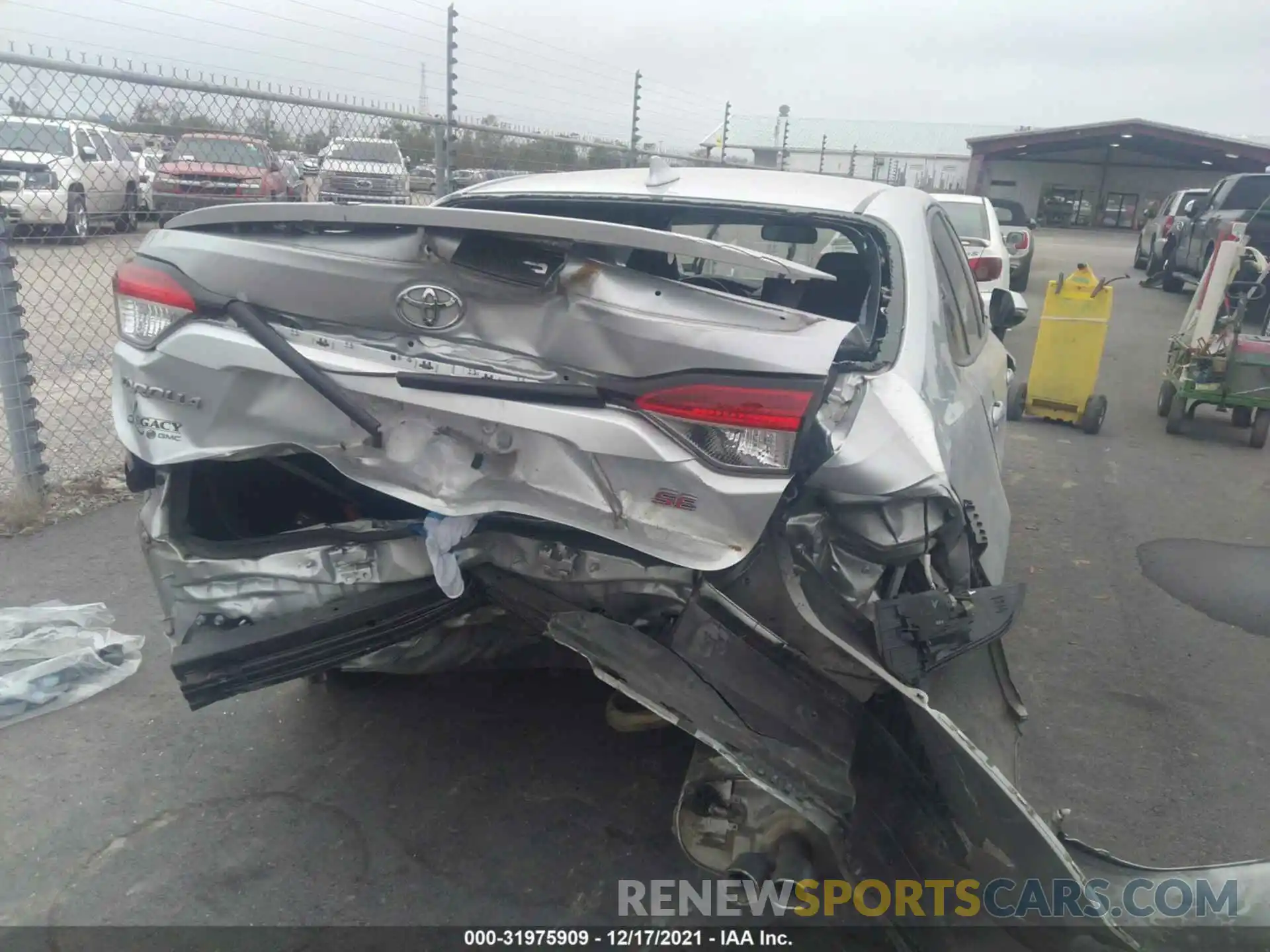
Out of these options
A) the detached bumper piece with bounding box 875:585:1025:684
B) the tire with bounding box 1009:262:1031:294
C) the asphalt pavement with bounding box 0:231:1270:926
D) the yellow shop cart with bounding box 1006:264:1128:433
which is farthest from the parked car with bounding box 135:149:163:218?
the tire with bounding box 1009:262:1031:294

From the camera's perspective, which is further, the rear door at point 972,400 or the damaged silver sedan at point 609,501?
the rear door at point 972,400

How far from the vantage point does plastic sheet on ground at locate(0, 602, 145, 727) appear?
127 inches

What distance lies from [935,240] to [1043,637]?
1.76m

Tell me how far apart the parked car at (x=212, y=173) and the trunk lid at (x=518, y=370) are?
146 inches

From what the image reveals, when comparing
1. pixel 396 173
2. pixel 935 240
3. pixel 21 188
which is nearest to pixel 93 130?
pixel 21 188

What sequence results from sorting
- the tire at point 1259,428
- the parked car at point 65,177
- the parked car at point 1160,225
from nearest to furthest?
1. the parked car at point 65,177
2. the tire at point 1259,428
3. the parked car at point 1160,225

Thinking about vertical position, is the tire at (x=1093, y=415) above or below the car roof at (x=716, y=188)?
below

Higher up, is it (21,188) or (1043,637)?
(21,188)

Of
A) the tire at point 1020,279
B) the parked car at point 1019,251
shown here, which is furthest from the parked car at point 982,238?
the tire at point 1020,279

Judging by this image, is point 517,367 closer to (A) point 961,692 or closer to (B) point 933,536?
(B) point 933,536

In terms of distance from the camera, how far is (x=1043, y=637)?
13.4 ft

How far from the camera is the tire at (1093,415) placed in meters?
7.43

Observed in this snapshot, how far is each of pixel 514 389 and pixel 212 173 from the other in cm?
468

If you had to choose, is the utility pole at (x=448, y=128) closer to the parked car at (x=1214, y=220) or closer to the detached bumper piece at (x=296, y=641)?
the detached bumper piece at (x=296, y=641)
